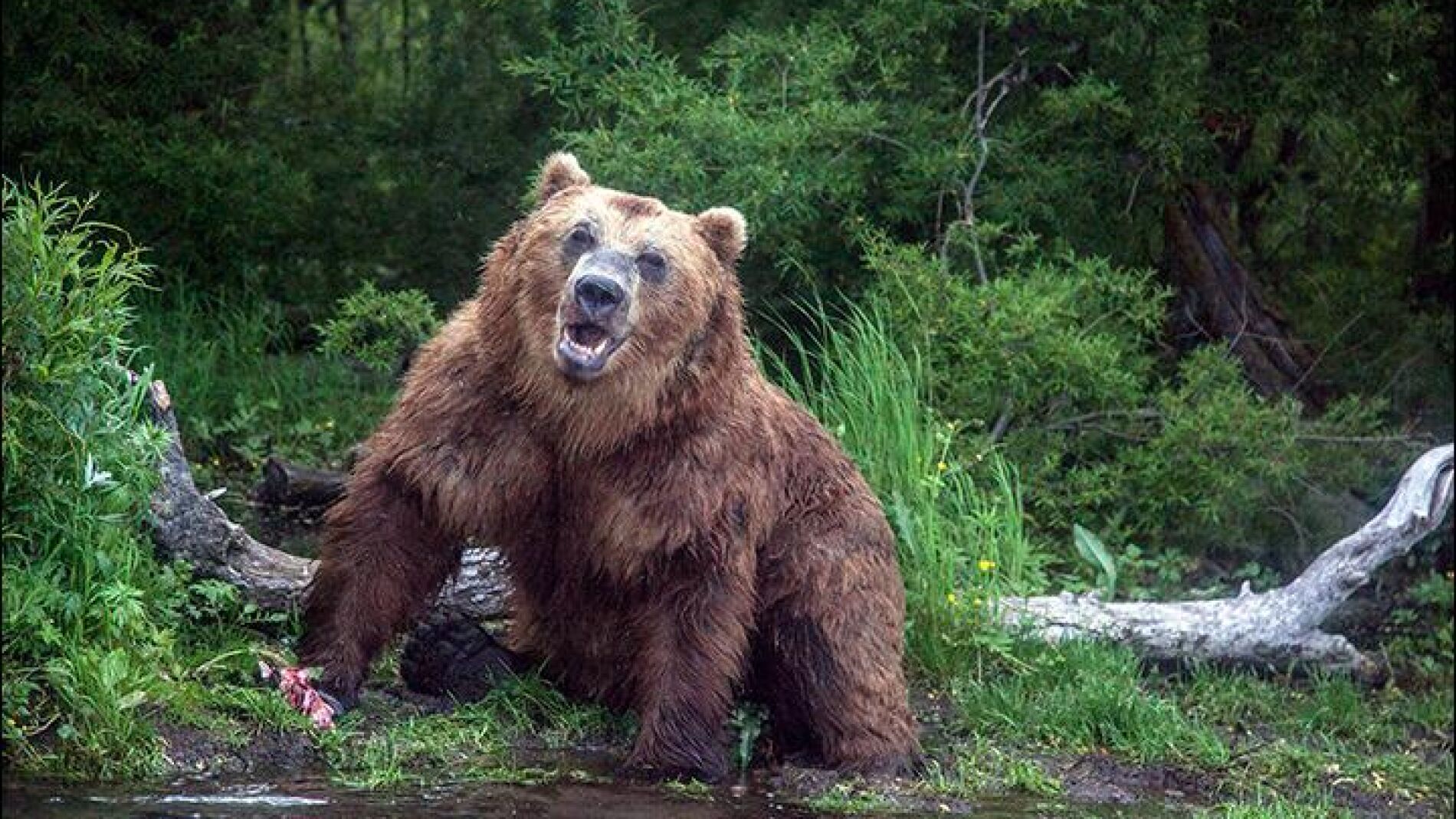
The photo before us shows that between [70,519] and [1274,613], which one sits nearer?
[70,519]

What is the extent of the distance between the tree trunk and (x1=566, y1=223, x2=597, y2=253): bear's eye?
17.7 ft

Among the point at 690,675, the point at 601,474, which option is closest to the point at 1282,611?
the point at 690,675

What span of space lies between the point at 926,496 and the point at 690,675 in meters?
2.10

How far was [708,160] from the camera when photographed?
9414mm

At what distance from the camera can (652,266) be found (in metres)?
6.52

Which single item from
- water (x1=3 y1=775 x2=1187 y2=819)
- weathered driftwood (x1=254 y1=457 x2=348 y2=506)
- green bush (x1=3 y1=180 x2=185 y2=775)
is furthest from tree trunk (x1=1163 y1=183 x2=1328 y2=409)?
green bush (x1=3 y1=180 x2=185 y2=775)

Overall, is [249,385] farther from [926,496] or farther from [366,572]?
[366,572]

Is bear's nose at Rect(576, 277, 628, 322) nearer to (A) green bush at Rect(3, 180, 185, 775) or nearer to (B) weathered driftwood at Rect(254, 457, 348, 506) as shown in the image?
(A) green bush at Rect(3, 180, 185, 775)

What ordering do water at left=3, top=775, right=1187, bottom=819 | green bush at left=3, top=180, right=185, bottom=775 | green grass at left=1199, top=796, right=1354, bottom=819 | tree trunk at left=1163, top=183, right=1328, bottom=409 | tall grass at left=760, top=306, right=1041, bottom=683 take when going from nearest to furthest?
1. water at left=3, top=775, right=1187, bottom=819
2. green bush at left=3, top=180, right=185, bottom=775
3. green grass at left=1199, top=796, right=1354, bottom=819
4. tall grass at left=760, top=306, right=1041, bottom=683
5. tree trunk at left=1163, top=183, right=1328, bottom=409

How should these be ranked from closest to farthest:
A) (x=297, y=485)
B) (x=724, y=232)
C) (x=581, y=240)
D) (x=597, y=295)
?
(x=597, y=295) → (x=581, y=240) → (x=724, y=232) → (x=297, y=485)

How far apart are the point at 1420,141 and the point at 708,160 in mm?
3852

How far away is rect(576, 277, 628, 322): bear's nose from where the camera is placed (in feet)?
20.7

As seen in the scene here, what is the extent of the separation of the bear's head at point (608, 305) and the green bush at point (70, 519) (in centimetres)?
106

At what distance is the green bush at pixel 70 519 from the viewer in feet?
19.0
